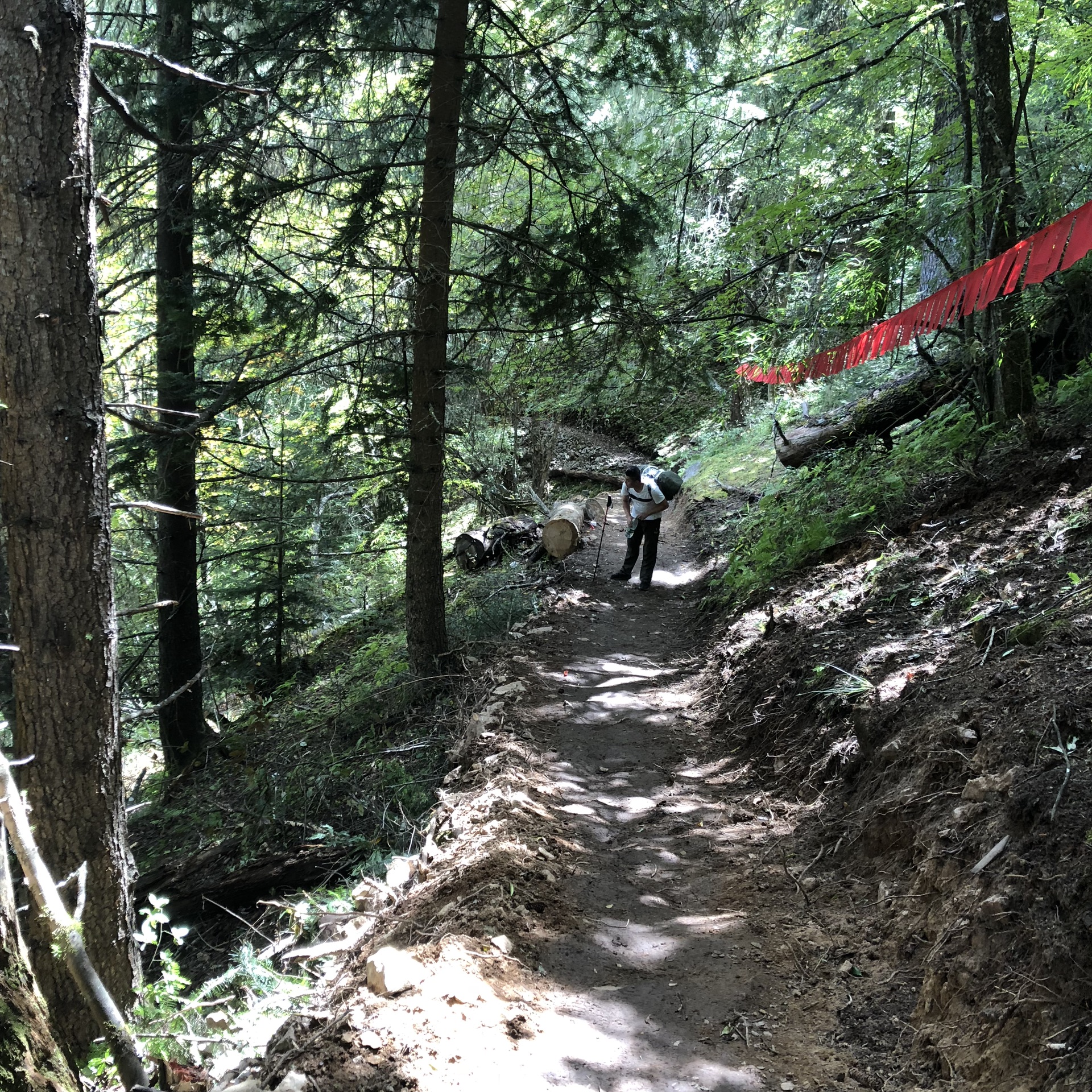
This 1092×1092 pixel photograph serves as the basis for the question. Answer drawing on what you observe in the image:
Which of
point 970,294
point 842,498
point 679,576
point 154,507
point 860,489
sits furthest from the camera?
point 679,576

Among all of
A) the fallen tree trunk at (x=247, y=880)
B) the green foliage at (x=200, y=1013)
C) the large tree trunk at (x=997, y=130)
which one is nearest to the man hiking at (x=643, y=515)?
the large tree trunk at (x=997, y=130)

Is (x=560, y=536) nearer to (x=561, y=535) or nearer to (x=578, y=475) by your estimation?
(x=561, y=535)

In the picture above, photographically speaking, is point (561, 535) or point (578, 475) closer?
point (561, 535)

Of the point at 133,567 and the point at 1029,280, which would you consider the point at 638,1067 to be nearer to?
the point at 1029,280

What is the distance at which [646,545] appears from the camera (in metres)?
11.6

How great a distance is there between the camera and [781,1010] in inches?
132

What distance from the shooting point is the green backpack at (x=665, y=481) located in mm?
11320

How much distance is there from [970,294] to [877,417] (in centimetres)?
425

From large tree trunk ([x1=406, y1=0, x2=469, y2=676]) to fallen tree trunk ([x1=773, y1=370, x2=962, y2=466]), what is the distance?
5.56 metres

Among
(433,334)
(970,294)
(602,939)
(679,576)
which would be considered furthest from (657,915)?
(679,576)

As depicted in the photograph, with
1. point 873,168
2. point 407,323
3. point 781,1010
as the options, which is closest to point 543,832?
point 781,1010

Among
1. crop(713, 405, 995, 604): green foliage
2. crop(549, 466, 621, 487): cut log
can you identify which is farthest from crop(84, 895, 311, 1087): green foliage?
crop(549, 466, 621, 487): cut log

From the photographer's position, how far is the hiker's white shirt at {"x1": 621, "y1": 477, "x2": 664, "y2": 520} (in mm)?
11219

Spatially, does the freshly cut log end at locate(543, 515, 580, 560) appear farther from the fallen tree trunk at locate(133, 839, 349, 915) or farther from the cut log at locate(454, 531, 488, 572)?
the fallen tree trunk at locate(133, 839, 349, 915)
